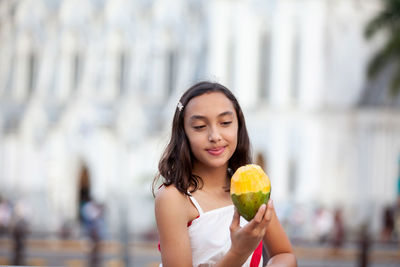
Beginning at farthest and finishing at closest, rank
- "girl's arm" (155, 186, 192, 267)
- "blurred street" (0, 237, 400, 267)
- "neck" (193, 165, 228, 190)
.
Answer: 1. "blurred street" (0, 237, 400, 267)
2. "neck" (193, 165, 228, 190)
3. "girl's arm" (155, 186, 192, 267)

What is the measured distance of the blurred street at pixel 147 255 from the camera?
49.1 feet

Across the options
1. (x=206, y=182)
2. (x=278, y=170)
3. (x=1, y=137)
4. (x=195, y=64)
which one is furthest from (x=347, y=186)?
(x=206, y=182)

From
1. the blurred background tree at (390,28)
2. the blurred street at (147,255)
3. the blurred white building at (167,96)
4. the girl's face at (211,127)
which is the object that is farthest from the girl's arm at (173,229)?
the blurred background tree at (390,28)

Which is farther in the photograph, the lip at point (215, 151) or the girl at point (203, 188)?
the lip at point (215, 151)

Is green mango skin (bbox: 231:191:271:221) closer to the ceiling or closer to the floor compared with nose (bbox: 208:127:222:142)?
closer to the floor

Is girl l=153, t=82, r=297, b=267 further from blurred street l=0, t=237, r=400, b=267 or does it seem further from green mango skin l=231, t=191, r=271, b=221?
blurred street l=0, t=237, r=400, b=267

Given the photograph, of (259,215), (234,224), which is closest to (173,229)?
(234,224)

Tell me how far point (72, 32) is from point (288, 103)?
969cm

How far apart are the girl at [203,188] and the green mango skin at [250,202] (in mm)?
44

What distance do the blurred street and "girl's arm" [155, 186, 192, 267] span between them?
1109cm

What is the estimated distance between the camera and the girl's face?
9.50ft

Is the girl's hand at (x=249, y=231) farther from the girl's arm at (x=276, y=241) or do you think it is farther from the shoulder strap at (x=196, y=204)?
the girl's arm at (x=276, y=241)

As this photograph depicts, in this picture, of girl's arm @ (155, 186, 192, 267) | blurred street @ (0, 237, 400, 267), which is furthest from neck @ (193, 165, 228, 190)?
blurred street @ (0, 237, 400, 267)

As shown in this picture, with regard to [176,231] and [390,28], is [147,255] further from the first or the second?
[176,231]
